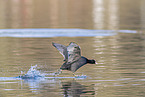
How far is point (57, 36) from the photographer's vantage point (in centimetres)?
2928

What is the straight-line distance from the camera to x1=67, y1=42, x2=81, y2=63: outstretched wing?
581 inches

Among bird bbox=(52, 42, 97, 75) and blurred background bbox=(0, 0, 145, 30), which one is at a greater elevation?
blurred background bbox=(0, 0, 145, 30)

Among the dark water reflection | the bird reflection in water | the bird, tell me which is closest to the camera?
the bird reflection in water

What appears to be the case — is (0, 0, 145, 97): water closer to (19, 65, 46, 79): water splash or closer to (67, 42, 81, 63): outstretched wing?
(19, 65, 46, 79): water splash

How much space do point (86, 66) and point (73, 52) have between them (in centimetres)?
360

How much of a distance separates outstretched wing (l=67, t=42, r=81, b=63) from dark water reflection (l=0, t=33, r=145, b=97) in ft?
2.29

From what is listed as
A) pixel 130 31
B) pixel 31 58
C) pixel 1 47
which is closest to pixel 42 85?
pixel 31 58

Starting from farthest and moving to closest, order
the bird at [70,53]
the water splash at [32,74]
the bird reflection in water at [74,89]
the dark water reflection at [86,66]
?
the water splash at [32,74] → the bird at [70,53] → the dark water reflection at [86,66] → the bird reflection in water at [74,89]

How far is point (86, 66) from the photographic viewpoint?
60.1ft

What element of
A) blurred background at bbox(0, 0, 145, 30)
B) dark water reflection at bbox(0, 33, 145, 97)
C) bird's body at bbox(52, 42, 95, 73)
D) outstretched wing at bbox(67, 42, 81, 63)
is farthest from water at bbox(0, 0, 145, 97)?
blurred background at bbox(0, 0, 145, 30)

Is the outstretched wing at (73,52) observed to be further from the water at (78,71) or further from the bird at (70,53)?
the water at (78,71)

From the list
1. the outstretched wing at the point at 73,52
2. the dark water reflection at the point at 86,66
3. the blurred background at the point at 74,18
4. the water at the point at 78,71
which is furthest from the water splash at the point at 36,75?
the blurred background at the point at 74,18

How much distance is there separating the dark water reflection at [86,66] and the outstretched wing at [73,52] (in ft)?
2.29

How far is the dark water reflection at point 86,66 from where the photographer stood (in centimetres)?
1368
